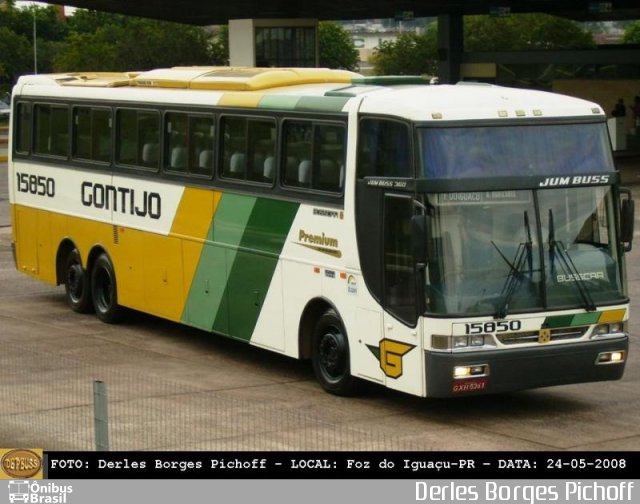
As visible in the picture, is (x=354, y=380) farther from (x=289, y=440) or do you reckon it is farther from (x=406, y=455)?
(x=406, y=455)

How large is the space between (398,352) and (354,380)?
1030 millimetres

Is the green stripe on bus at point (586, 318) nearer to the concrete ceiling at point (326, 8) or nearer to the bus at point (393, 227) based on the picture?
the bus at point (393, 227)

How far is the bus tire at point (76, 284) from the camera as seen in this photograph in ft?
63.9

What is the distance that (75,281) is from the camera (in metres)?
19.7

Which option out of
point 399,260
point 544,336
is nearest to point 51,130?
point 399,260

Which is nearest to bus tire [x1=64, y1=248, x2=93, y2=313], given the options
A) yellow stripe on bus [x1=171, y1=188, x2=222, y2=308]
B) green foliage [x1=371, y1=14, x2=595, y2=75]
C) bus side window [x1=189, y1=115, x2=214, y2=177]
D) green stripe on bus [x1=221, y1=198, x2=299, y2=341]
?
yellow stripe on bus [x1=171, y1=188, x2=222, y2=308]

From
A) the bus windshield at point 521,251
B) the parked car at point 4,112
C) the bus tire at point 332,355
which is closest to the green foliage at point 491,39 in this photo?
the parked car at point 4,112

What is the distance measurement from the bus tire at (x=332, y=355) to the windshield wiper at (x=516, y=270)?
1.82 m

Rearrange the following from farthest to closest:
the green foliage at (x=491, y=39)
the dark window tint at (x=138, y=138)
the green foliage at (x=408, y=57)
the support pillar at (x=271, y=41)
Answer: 1. the green foliage at (x=408, y=57)
2. the green foliage at (x=491, y=39)
3. the support pillar at (x=271, y=41)
4. the dark window tint at (x=138, y=138)

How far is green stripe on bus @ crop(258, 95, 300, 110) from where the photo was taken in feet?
49.1

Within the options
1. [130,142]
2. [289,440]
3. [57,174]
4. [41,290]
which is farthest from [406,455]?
[41,290]

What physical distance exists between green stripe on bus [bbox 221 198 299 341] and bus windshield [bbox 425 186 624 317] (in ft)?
8.21

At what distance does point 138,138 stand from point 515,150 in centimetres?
630

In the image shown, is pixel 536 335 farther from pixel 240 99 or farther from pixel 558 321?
pixel 240 99
